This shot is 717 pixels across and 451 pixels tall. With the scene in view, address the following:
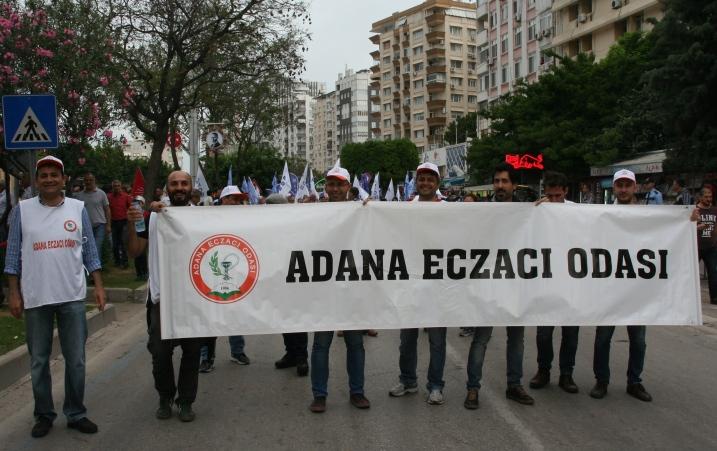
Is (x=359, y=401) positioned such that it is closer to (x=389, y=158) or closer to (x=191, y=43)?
(x=191, y=43)

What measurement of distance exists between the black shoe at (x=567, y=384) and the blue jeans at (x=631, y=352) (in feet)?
0.76

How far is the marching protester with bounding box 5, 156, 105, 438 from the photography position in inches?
205

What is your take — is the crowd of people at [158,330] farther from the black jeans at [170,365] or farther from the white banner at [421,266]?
the white banner at [421,266]

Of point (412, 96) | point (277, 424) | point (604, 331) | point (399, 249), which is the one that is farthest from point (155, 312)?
point (412, 96)

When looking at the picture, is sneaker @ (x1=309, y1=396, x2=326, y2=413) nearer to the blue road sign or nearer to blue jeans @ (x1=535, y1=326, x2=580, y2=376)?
blue jeans @ (x1=535, y1=326, x2=580, y2=376)

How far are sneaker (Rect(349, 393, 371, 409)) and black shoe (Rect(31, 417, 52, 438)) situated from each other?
2.30 meters

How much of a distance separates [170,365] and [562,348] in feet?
11.0

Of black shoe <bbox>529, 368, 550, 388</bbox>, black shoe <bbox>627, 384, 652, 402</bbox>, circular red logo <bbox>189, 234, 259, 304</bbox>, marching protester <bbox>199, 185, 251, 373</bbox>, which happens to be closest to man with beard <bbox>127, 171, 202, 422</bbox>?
circular red logo <bbox>189, 234, 259, 304</bbox>

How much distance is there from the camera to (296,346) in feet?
24.3

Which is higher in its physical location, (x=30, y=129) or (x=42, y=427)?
(x=30, y=129)

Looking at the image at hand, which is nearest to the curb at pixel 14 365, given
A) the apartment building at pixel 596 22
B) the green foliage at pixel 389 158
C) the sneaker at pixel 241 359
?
the sneaker at pixel 241 359

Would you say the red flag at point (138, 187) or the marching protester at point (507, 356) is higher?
the red flag at point (138, 187)

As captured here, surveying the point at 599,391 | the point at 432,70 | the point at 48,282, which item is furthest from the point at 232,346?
the point at 432,70

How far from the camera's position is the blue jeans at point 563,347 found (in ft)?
20.8
